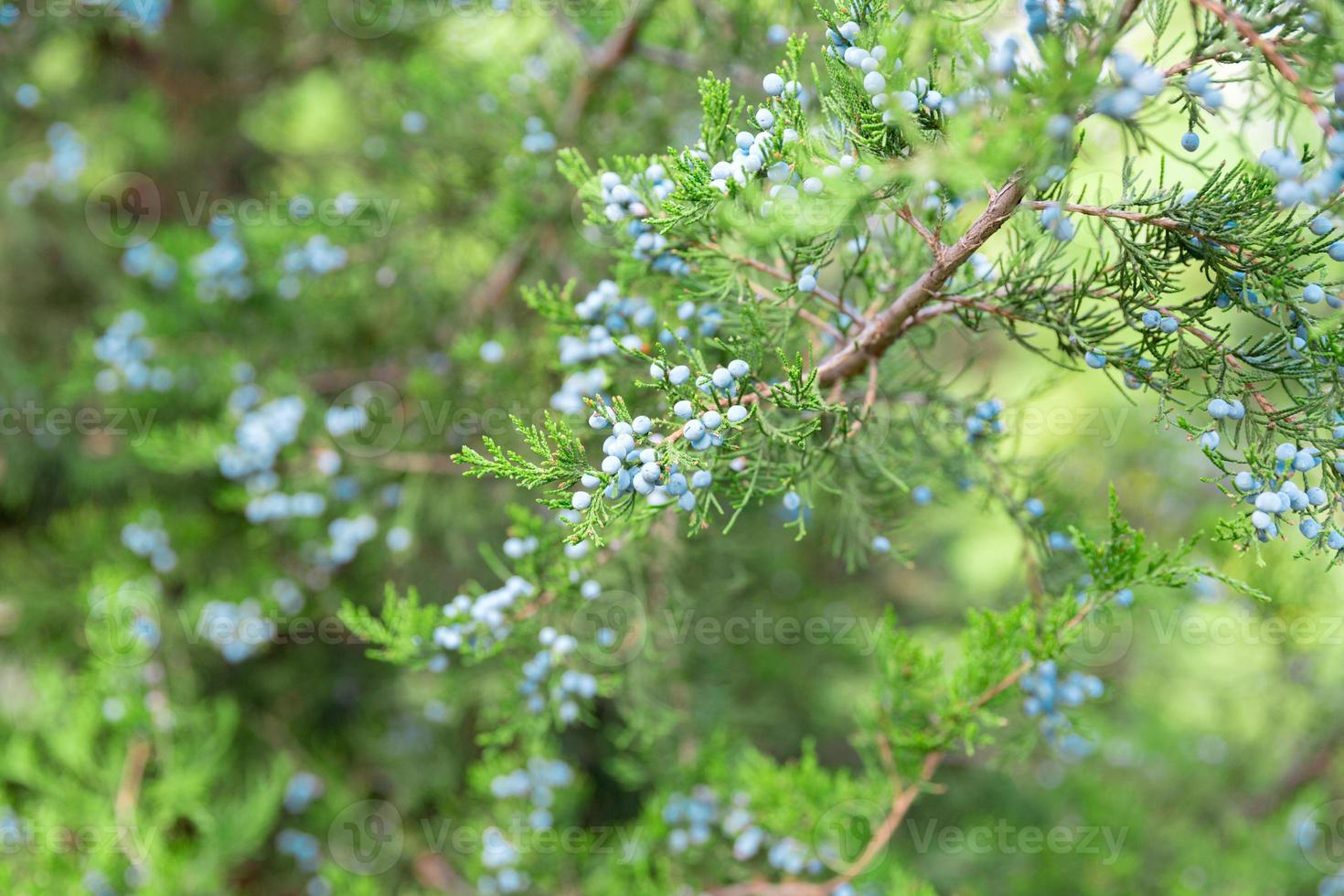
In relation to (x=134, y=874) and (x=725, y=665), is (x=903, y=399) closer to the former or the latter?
(x=725, y=665)

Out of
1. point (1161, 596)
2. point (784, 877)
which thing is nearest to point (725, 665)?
point (784, 877)

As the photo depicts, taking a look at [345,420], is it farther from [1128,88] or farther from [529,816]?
[1128,88]

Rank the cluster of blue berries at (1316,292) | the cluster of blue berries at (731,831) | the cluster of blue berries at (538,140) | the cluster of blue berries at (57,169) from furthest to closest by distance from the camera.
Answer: the cluster of blue berries at (57,169) → the cluster of blue berries at (538,140) → the cluster of blue berries at (731,831) → the cluster of blue berries at (1316,292)

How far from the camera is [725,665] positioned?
76.6 inches

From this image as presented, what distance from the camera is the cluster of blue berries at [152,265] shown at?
210 centimetres

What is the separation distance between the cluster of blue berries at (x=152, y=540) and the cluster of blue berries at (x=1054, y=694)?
6.08ft

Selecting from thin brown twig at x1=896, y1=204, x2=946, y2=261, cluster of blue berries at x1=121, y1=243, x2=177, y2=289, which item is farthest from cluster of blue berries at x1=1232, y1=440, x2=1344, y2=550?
cluster of blue berries at x1=121, y1=243, x2=177, y2=289

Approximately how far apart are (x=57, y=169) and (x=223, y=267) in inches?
30.3

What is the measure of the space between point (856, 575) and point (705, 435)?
216cm

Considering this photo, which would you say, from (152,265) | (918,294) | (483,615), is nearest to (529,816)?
(483,615)

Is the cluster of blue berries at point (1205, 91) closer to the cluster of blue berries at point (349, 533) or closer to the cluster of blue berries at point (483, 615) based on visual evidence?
the cluster of blue berries at point (483, 615)

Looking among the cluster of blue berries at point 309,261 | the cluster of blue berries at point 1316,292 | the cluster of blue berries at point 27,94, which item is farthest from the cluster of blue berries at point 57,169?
the cluster of blue berries at point 1316,292

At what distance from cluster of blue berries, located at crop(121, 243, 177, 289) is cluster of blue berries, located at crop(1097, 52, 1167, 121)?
210 centimetres

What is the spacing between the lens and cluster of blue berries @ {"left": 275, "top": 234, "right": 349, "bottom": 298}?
6.18 feet
